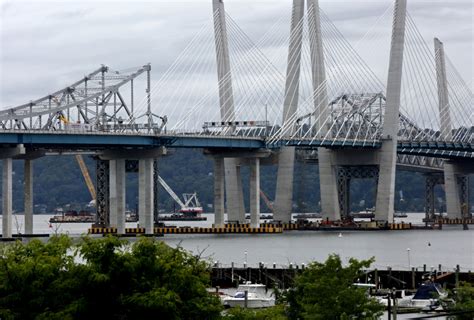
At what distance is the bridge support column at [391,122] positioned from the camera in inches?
4715

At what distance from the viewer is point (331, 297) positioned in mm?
42250

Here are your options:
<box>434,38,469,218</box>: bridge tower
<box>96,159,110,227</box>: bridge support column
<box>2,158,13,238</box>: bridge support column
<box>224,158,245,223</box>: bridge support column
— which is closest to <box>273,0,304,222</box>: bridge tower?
<box>224,158,245,223</box>: bridge support column

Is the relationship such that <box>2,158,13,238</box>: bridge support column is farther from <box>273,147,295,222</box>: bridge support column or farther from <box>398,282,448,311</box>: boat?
<box>398,282,448,311</box>: boat

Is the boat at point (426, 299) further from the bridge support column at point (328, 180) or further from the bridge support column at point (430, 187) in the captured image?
the bridge support column at point (430, 187)

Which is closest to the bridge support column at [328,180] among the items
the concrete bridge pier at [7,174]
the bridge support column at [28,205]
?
the bridge support column at [28,205]

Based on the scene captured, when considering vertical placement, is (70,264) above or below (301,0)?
below

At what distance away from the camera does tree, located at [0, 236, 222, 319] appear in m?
38.9

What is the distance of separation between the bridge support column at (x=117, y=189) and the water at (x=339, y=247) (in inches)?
229

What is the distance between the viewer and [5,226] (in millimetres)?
103375

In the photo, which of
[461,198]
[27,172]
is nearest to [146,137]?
[27,172]

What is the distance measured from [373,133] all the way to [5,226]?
45.7 m

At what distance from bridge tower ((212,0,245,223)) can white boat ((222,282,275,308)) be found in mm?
61690

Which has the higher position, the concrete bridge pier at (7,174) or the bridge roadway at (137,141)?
the bridge roadway at (137,141)

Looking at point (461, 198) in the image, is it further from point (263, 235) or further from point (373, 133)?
point (263, 235)
